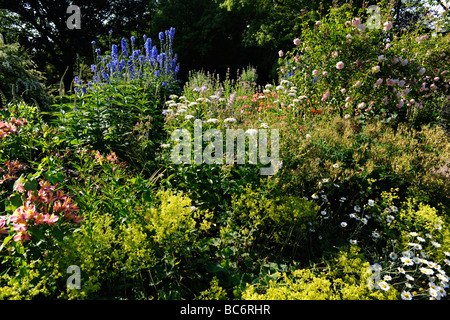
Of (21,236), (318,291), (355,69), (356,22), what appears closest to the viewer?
(21,236)

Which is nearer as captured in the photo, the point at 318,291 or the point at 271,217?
the point at 318,291

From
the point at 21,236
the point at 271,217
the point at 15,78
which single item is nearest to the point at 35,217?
the point at 21,236

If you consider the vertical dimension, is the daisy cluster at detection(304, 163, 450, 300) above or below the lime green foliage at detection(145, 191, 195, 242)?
below

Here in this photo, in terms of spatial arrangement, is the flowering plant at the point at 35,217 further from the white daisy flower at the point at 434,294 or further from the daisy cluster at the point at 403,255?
the white daisy flower at the point at 434,294

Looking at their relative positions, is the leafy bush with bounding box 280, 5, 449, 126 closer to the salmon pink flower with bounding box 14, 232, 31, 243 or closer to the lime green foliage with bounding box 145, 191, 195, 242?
the lime green foliage with bounding box 145, 191, 195, 242

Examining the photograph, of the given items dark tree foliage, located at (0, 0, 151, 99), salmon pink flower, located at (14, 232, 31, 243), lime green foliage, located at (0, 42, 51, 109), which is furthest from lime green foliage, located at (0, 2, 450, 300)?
dark tree foliage, located at (0, 0, 151, 99)

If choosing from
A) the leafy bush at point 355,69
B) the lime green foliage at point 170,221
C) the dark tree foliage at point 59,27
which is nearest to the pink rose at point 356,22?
the leafy bush at point 355,69

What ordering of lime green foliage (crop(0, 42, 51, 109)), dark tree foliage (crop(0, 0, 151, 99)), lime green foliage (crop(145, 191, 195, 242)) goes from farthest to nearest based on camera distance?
dark tree foliage (crop(0, 0, 151, 99)) < lime green foliage (crop(0, 42, 51, 109)) < lime green foliage (crop(145, 191, 195, 242))

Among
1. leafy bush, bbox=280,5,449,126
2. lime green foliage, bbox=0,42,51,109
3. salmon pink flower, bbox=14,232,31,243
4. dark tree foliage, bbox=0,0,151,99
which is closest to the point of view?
salmon pink flower, bbox=14,232,31,243

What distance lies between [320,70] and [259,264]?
378 centimetres

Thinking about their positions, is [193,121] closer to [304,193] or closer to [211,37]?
[304,193]

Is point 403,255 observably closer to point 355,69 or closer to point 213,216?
point 213,216

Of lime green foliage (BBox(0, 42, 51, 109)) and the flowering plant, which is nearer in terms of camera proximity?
the flowering plant

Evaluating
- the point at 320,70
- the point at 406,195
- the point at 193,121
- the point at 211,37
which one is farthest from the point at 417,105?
the point at 211,37
